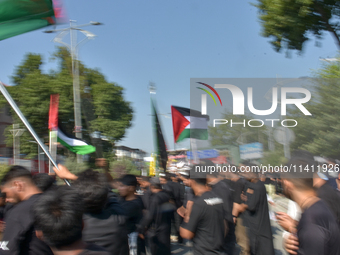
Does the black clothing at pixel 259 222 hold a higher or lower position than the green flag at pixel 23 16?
lower

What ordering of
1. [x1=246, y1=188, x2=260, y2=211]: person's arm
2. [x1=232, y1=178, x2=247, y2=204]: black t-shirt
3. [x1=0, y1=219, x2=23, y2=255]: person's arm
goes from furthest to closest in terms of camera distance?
[x1=232, y1=178, x2=247, y2=204]: black t-shirt < [x1=246, y1=188, x2=260, y2=211]: person's arm < [x1=0, y1=219, x2=23, y2=255]: person's arm

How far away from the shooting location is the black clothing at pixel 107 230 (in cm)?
262

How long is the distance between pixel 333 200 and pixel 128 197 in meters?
2.46

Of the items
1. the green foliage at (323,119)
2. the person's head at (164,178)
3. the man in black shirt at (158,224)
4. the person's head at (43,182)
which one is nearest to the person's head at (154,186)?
the man in black shirt at (158,224)

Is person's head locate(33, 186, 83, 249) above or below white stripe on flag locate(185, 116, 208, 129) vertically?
below

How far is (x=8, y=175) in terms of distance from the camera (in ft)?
9.25

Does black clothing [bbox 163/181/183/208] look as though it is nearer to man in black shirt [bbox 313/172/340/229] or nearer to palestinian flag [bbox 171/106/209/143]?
palestinian flag [bbox 171/106/209/143]

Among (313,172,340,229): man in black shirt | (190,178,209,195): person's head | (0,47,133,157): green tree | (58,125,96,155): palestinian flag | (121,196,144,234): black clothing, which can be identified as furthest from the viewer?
(0,47,133,157): green tree

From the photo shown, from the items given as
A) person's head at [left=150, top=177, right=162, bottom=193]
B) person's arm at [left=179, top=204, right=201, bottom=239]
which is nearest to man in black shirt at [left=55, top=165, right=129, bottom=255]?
person's arm at [left=179, top=204, right=201, bottom=239]

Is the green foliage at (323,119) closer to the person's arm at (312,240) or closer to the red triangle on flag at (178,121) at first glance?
the red triangle on flag at (178,121)

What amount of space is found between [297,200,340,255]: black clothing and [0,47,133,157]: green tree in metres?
22.1

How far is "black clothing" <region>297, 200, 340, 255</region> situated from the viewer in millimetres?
2088

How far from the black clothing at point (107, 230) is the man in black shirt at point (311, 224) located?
134 centimetres

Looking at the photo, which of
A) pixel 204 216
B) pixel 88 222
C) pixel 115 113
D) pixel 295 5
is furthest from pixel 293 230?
pixel 115 113
